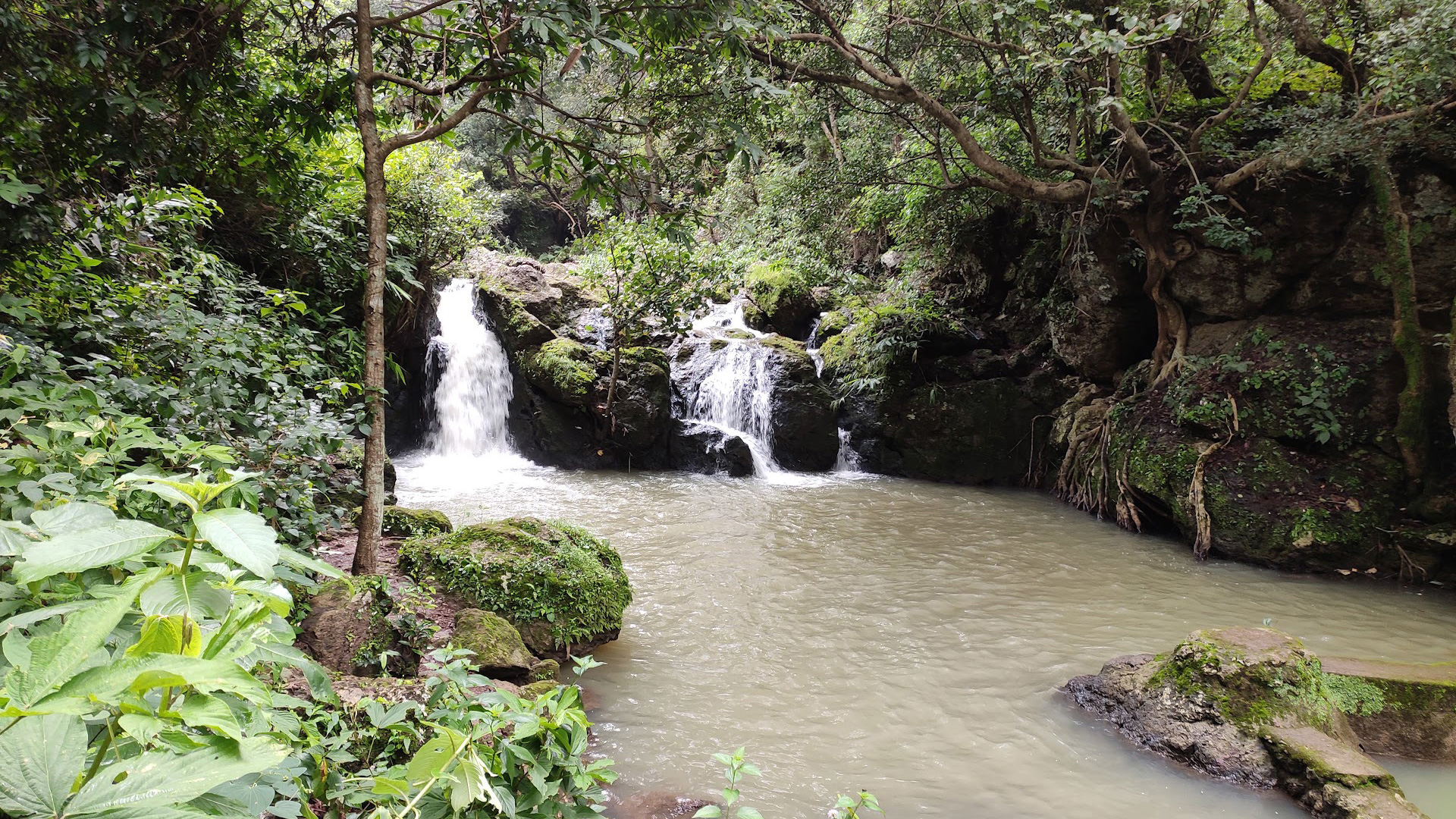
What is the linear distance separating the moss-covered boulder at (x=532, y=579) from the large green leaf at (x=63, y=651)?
3741 mm

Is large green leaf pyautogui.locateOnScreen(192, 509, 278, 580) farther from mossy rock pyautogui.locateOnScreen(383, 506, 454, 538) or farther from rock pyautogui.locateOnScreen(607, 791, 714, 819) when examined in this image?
mossy rock pyautogui.locateOnScreen(383, 506, 454, 538)

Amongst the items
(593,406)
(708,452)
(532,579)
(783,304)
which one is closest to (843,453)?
(708,452)

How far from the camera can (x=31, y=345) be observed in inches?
99.2

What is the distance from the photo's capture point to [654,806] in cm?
317

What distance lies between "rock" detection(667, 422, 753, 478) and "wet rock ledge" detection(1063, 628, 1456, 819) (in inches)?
306

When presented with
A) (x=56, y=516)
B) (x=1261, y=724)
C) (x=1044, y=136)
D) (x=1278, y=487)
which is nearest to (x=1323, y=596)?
(x=1278, y=487)

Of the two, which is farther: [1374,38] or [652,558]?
[652,558]

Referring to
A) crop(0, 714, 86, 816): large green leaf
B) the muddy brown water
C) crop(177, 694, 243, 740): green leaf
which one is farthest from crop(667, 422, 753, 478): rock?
crop(0, 714, 86, 816): large green leaf

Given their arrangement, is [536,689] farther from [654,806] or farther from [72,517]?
[72,517]

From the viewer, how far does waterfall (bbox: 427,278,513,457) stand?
12305mm

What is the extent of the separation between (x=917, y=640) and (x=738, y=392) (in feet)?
25.4

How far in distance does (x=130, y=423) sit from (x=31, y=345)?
0.83 meters

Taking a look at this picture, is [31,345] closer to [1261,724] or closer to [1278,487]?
[1261,724]

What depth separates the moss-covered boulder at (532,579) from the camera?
4.44 metres
